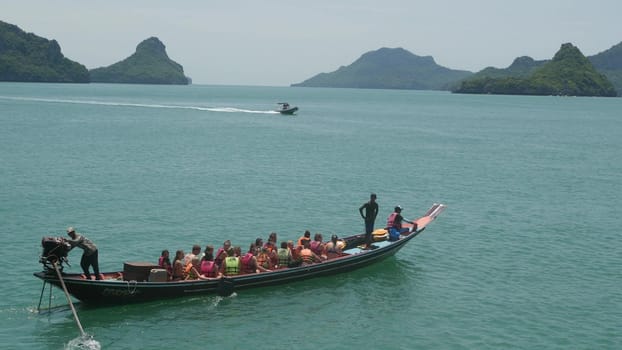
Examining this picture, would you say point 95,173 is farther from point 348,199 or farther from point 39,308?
point 39,308

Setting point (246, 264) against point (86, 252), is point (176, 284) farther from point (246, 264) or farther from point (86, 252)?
point (86, 252)

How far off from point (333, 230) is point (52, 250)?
1687cm

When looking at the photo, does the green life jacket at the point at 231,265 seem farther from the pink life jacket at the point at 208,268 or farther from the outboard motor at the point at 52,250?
the outboard motor at the point at 52,250

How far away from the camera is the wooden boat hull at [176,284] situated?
20.4 metres

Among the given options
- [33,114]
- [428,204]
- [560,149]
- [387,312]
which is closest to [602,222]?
[428,204]

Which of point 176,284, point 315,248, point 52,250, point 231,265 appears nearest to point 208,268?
point 231,265

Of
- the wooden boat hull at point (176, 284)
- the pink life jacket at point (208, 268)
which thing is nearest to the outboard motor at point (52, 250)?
the wooden boat hull at point (176, 284)

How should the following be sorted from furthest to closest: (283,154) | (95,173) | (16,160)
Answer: (283,154) → (16,160) → (95,173)

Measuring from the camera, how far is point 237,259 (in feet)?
74.5

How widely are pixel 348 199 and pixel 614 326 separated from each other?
22114 millimetres

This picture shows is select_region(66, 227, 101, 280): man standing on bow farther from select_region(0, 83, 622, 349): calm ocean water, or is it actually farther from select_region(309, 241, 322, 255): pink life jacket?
select_region(309, 241, 322, 255): pink life jacket

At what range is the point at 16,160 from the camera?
52812 millimetres

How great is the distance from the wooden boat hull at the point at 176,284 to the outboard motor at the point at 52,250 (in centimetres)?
47

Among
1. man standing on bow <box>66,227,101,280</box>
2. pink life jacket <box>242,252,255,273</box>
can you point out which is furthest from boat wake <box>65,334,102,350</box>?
pink life jacket <box>242,252,255,273</box>
